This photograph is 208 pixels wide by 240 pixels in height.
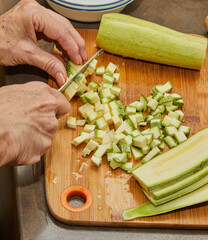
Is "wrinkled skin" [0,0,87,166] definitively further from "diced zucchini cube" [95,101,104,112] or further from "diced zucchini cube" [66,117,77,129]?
"diced zucchini cube" [95,101,104,112]

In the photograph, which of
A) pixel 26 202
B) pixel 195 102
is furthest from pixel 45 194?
pixel 195 102

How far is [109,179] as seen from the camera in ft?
7.90

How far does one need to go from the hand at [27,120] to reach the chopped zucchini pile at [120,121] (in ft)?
1.08

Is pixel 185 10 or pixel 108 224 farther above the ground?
pixel 185 10

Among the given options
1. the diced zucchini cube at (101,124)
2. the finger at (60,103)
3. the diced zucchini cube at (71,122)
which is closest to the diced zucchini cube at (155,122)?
the diced zucchini cube at (101,124)

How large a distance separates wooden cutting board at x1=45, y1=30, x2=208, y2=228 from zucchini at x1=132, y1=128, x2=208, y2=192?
14 cm

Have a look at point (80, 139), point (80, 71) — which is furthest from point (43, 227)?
point (80, 71)

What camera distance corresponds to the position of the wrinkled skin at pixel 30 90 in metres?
2.02

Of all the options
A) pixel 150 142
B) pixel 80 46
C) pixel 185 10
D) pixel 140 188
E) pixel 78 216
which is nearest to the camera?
pixel 78 216

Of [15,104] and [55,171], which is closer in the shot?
[15,104]

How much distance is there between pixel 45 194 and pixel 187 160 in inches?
35.8

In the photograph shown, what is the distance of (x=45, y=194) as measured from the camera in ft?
7.74

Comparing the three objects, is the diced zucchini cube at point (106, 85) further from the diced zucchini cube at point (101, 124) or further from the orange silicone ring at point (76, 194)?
the orange silicone ring at point (76, 194)

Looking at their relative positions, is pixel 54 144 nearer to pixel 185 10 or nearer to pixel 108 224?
pixel 108 224
